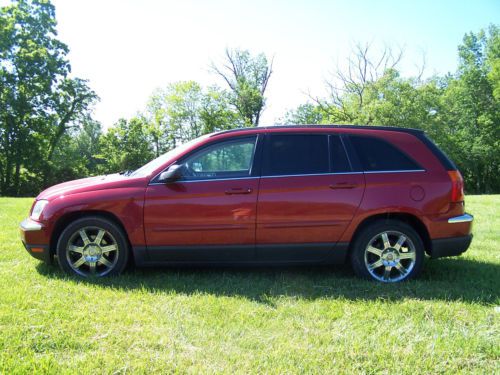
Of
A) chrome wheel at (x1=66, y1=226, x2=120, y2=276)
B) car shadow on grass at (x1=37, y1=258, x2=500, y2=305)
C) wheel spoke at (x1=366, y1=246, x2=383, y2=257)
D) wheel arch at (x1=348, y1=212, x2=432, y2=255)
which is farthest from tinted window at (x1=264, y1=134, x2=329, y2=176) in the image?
chrome wheel at (x1=66, y1=226, x2=120, y2=276)

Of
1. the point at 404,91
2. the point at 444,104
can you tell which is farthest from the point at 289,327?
the point at 444,104

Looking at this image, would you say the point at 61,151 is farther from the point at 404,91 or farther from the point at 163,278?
the point at 163,278

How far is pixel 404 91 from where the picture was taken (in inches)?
1348

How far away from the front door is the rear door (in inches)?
6.2

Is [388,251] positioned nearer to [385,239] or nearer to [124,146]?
[385,239]

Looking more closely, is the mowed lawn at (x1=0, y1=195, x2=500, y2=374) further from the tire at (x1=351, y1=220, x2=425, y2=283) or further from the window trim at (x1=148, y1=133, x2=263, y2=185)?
the window trim at (x1=148, y1=133, x2=263, y2=185)

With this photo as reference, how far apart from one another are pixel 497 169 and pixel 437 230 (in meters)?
43.1

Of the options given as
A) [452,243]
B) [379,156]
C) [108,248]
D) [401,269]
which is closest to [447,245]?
[452,243]

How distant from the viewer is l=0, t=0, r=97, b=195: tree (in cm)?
2998

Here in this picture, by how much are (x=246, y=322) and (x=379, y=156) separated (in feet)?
7.95

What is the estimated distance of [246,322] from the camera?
328cm

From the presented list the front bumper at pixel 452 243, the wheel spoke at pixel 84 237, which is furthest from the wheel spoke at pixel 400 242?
the wheel spoke at pixel 84 237

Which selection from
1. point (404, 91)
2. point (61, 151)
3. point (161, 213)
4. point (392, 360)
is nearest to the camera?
point (392, 360)

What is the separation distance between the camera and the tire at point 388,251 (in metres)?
4.38
